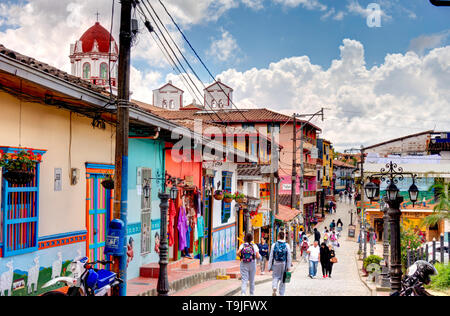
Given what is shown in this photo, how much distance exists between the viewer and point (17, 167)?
7.77 meters

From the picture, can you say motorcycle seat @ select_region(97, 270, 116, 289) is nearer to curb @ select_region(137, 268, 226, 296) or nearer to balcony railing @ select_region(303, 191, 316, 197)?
curb @ select_region(137, 268, 226, 296)

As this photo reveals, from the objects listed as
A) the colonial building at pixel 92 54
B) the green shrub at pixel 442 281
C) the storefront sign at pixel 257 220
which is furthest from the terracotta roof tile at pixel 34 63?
the colonial building at pixel 92 54

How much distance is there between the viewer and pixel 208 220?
64.1ft

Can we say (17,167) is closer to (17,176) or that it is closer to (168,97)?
(17,176)

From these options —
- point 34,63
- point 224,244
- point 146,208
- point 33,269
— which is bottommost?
point 224,244

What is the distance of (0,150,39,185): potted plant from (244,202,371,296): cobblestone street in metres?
6.81

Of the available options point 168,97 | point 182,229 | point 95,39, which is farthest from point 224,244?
point 168,97

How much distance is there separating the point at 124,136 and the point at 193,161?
893 cm

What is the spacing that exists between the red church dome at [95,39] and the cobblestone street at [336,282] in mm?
28251

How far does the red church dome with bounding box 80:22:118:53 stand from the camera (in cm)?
4753

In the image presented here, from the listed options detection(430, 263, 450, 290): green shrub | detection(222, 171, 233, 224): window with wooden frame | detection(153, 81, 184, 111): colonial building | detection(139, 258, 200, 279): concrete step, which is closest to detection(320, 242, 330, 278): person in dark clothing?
detection(222, 171, 233, 224): window with wooden frame

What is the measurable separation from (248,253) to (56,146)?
4.44 metres

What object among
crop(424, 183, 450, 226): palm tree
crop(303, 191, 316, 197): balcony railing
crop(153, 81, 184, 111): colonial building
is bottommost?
crop(303, 191, 316, 197): balcony railing
